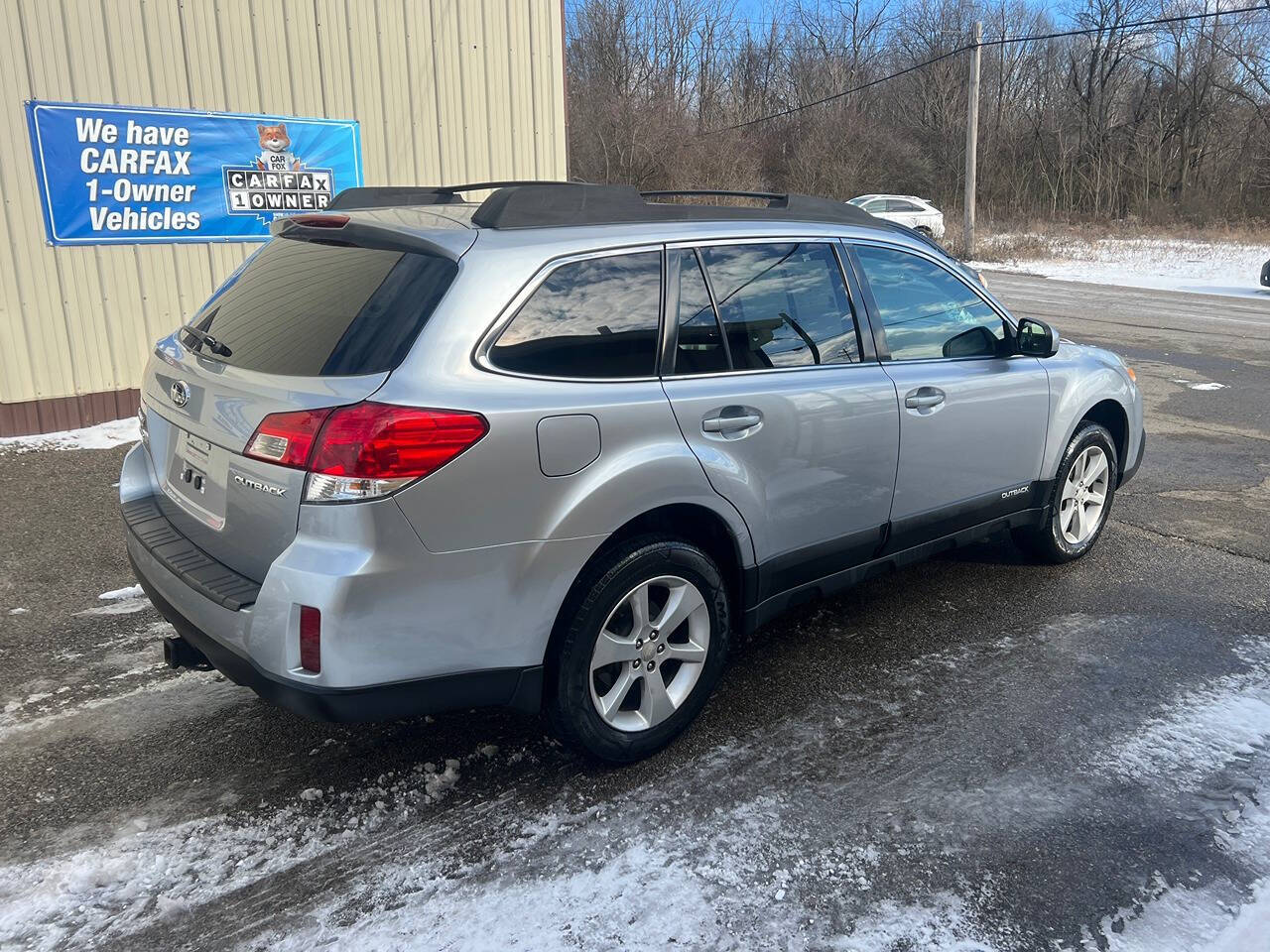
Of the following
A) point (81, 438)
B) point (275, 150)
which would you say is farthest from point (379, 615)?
point (275, 150)

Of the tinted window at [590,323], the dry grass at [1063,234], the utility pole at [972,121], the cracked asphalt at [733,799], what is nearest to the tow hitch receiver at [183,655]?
the cracked asphalt at [733,799]

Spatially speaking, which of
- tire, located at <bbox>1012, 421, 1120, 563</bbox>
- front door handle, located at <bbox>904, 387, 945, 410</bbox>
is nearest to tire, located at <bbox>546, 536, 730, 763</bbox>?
front door handle, located at <bbox>904, 387, 945, 410</bbox>

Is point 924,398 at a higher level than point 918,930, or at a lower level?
higher

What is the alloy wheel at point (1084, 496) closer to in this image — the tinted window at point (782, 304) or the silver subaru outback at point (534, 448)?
the silver subaru outback at point (534, 448)

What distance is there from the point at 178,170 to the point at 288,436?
20.8ft

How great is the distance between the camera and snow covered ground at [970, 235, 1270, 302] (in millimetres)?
22688

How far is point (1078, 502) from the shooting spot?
5.12 meters

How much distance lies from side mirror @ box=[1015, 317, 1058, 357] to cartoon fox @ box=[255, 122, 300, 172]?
255 inches

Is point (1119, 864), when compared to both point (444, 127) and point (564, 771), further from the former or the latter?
point (444, 127)

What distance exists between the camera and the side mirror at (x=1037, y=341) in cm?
451

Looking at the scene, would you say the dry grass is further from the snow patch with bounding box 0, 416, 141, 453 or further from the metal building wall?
the snow patch with bounding box 0, 416, 141, 453

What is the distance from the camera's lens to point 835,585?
3.91 metres

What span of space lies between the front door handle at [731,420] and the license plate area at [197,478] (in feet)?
4.85

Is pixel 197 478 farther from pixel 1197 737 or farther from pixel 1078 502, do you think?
pixel 1078 502
